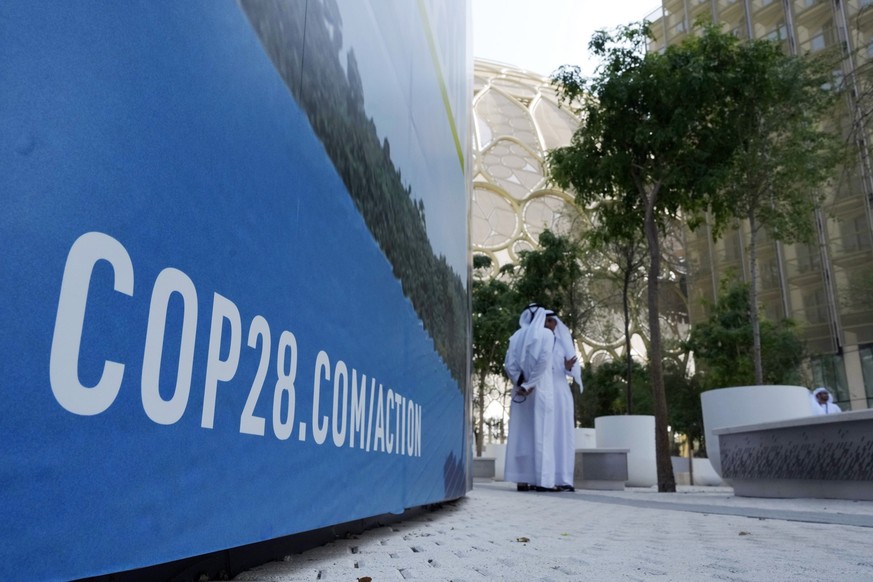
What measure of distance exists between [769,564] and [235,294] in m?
1.82

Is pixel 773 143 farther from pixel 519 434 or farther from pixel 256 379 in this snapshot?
pixel 256 379

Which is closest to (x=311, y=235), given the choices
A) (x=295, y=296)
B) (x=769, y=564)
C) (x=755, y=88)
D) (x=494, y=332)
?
(x=295, y=296)

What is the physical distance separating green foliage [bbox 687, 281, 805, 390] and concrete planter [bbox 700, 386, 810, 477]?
13.4 meters

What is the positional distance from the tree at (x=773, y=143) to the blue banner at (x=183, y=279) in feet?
35.7

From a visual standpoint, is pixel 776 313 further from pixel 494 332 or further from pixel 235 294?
pixel 235 294

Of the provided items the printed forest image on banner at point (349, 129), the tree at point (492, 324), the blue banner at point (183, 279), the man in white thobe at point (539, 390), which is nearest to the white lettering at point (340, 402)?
the blue banner at point (183, 279)

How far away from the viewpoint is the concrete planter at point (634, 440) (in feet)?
47.9

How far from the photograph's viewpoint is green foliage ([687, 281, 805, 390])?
22.5 metres

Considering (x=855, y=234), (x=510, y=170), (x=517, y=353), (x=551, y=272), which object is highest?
(x=510, y=170)

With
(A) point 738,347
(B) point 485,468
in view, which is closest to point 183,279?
(B) point 485,468

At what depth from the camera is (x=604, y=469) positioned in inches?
473

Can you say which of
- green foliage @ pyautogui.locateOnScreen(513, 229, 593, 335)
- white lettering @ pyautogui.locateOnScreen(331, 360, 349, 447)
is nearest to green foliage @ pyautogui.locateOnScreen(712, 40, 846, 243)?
green foliage @ pyautogui.locateOnScreen(513, 229, 593, 335)

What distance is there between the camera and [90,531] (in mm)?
890

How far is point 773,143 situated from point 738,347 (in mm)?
11207
